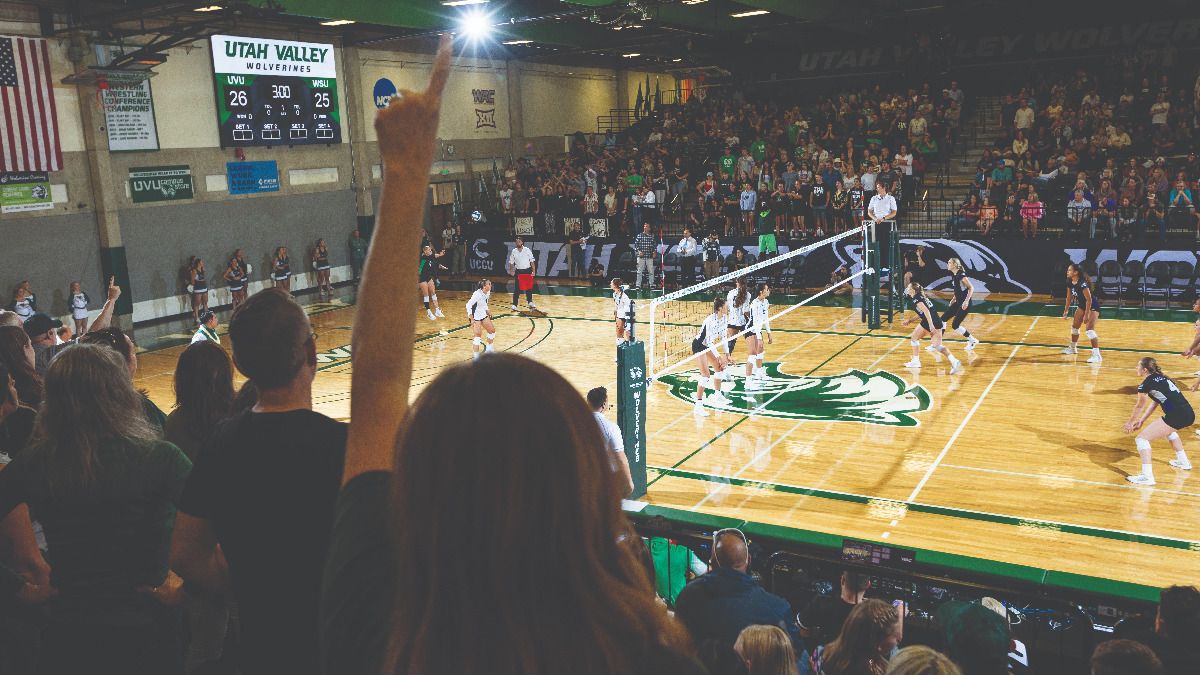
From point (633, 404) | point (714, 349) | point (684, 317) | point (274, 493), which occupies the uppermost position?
point (274, 493)

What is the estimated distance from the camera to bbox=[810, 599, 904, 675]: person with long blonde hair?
406cm

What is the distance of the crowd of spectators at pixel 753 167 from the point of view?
1026 inches

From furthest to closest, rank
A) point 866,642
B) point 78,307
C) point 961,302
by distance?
point 78,307
point 961,302
point 866,642

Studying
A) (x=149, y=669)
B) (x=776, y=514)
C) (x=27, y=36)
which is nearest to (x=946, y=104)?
(x=776, y=514)

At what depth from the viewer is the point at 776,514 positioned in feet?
32.8

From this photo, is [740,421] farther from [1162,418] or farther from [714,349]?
[1162,418]

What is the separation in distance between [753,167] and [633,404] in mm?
19947

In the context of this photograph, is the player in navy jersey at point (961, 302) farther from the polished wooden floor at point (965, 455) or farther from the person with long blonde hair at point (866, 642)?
the person with long blonde hair at point (866, 642)

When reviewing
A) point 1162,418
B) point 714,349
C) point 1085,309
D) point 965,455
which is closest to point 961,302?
point 1085,309

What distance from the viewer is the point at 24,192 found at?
21.4 meters

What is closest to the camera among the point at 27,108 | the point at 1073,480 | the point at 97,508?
the point at 97,508

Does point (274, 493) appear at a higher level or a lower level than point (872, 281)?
higher

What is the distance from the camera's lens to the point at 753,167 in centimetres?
2881

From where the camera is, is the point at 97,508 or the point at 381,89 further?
the point at 381,89
